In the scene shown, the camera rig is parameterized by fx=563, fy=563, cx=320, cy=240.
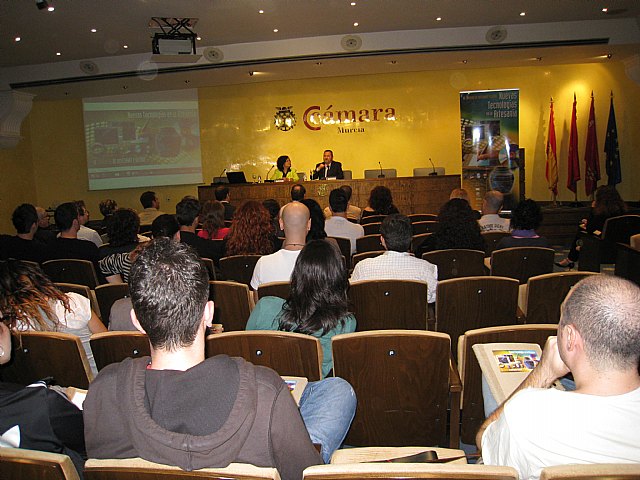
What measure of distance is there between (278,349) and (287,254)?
170 centimetres

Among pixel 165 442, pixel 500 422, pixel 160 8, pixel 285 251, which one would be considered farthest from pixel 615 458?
pixel 160 8

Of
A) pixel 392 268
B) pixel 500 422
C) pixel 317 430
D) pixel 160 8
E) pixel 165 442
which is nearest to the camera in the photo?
pixel 165 442

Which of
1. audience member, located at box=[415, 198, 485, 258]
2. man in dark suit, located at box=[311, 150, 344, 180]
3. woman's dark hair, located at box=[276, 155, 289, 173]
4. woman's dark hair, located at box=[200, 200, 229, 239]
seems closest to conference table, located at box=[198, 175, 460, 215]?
man in dark suit, located at box=[311, 150, 344, 180]

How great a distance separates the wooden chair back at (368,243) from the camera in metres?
5.73

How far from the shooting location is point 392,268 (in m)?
3.89

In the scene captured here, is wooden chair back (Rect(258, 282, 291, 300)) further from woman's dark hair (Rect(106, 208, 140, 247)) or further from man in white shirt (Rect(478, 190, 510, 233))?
man in white shirt (Rect(478, 190, 510, 233))

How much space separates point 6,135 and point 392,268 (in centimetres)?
1123

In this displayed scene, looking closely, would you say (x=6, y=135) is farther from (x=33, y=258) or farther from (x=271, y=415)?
(x=271, y=415)

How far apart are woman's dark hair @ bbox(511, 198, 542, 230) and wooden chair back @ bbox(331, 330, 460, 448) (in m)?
2.70

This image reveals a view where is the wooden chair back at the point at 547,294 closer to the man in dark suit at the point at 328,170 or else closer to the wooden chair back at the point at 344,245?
the wooden chair back at the point at 344,245

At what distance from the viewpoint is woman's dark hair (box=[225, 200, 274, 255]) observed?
4.96 m

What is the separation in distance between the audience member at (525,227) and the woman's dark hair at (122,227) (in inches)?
126

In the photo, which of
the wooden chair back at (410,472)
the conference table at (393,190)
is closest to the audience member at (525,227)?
the wooden chair back at (410,472)

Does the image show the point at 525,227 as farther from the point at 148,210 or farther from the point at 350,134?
the point at 350,134
